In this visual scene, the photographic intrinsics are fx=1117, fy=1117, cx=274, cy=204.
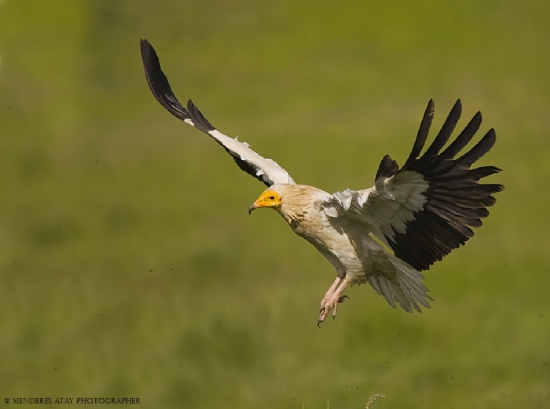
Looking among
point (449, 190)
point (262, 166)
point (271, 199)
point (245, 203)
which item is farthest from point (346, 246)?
point (245, 203)

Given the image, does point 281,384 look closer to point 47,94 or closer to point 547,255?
point 547,255

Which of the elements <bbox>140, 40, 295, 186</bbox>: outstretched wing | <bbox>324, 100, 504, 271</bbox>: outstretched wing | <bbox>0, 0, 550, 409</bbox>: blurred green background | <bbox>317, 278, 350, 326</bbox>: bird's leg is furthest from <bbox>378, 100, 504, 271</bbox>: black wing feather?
<bbox>0, 0, 550, 409</bbox>: blurred green background

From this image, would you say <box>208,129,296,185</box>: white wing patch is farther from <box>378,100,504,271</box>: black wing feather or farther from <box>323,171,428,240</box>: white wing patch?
<box>378,100,504,271</box>: black wing feather

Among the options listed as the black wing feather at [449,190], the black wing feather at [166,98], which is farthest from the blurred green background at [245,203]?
the black wing feather at [449,190]

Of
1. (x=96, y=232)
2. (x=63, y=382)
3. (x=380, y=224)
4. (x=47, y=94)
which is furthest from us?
(x=47, y=94)

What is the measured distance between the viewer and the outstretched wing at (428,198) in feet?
24.1

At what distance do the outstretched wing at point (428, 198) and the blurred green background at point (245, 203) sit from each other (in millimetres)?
2418

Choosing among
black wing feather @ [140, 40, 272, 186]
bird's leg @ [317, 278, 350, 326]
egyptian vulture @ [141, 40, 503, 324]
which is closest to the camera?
egyptian vulture @ [141, 40, 503, 324]

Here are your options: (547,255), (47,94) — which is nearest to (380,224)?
(547,255)

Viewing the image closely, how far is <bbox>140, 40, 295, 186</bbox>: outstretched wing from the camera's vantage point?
9.70m

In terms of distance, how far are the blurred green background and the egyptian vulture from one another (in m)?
1.85

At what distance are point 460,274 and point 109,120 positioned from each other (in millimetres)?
10960

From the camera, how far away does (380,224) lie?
8242 mm

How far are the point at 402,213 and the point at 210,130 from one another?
2707 millimetres
